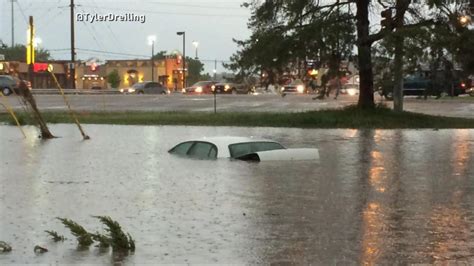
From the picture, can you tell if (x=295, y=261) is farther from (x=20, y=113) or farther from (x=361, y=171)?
(x=20, y=113)

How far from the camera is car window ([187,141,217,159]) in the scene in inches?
789

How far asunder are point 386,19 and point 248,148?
16288mm

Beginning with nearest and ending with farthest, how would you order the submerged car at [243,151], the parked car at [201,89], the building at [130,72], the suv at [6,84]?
the submerged car at [243,151]
the suv at [6,84]
the parked car at [201,89]
the building at [130,72]

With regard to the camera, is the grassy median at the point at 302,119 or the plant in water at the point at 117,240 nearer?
the plant in water at the point at 117,240

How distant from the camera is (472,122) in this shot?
113 feet

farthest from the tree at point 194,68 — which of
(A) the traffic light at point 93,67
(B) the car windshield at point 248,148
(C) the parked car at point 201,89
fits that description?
(B) the car windshield at point 248,148

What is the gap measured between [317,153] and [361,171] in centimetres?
302

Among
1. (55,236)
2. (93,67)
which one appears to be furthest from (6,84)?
(55,236)

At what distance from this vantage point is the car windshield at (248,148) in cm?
1986

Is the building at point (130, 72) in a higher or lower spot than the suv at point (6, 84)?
higher

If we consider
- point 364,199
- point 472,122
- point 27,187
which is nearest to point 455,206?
point 364,199

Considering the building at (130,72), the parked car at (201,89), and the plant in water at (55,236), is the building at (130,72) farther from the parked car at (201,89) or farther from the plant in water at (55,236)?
the plant in water at (55,236)

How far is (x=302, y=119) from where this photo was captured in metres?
34.3

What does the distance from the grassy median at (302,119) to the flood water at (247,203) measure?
8.67 m
